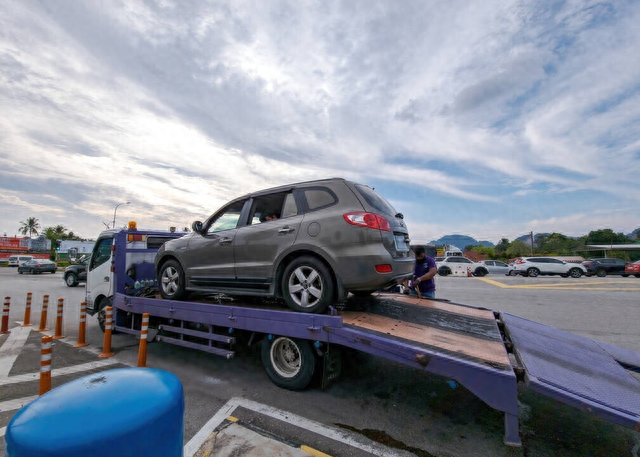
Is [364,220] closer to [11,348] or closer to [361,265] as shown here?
[361,265]

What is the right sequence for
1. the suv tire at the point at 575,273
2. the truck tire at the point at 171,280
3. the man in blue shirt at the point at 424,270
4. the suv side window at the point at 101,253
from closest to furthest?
the truck tire at the point at 171,280, the man in blue shirt at the point at 424,270, the suv side window at the point at 101,253, the suv tire at the point at 575,273

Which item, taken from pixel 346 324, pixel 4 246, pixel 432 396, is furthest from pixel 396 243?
pixel 4 246

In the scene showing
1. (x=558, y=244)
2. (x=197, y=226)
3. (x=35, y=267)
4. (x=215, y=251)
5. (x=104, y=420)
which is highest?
(x=558, y=244)

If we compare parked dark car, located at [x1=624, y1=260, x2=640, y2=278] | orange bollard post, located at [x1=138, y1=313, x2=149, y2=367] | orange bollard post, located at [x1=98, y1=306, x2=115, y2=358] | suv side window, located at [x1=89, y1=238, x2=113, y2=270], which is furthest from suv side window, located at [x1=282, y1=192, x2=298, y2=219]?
parked dark car, located at [x1=624, y1=260, x2=640, y2=278]

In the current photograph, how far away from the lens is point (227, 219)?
16.2 ft

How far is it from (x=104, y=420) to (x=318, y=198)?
3.13 m

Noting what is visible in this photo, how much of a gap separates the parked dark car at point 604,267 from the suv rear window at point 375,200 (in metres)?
25.8

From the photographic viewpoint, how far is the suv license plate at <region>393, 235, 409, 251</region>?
4040 millimetres

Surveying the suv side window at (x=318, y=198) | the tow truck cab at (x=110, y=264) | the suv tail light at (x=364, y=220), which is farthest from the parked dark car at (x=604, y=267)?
the tow truck cab at (x=110, y=264)

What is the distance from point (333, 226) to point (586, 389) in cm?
261

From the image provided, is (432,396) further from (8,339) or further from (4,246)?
(4,246)

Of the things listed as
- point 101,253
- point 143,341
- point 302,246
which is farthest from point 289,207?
point 101,253

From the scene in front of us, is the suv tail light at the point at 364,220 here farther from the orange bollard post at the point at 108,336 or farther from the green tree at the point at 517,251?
the green tree at the point at 517,251

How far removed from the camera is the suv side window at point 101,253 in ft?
21.9
